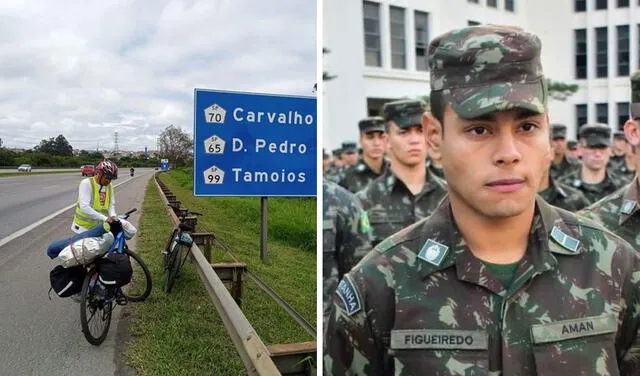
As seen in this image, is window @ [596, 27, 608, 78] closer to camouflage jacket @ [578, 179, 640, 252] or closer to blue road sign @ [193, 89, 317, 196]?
camouflage jacket @ [578, 179, 640, 252]

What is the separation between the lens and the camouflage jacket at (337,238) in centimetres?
109

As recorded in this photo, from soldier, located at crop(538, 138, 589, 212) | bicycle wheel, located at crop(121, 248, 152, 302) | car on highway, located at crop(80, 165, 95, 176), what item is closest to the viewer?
soldier, located at crop(538, 138, 589, 212)

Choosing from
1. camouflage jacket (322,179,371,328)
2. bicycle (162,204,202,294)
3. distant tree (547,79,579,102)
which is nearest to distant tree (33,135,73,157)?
bicycle (162,204,202,294)

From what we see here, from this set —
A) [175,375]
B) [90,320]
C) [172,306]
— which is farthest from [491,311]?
[172,306]

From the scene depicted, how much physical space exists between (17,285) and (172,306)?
1.49m

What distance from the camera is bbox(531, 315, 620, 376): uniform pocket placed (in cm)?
94

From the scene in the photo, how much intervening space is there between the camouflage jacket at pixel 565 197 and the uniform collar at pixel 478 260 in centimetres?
2

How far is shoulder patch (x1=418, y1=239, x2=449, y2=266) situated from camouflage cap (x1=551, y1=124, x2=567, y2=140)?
0.78 feet

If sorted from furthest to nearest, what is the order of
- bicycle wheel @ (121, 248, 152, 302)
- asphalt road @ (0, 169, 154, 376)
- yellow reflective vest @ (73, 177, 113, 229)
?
bicycle wheel @ (121, 248, 152, 302) → yellow reflective vest @ (73, 177, 113, 229) → asphalt road @ (0, 169, 154, 376)

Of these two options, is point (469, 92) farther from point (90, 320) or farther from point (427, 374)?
point (90, 320)

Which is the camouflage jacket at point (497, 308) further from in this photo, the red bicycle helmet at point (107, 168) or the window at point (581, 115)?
the red bicycle helmet at point (107, 168)

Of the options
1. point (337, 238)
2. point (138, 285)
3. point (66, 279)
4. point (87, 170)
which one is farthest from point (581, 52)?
point (138, 285)

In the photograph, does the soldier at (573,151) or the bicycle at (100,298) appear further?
the bicycle at (100,298)

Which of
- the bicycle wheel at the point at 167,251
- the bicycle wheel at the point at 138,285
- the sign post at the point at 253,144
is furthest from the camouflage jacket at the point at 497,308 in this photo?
the bicycle wheel at the point at 167,251
